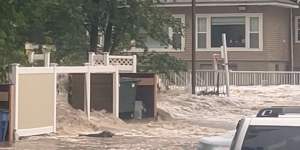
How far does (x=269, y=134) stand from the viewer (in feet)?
→ 17.6

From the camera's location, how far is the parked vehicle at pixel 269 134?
536cm

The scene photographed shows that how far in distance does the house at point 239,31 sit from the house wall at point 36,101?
20.7 m

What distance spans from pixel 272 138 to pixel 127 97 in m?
14.5

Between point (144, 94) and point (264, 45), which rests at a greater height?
point (264, 45)

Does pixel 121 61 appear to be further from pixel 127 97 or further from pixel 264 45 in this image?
pixel 264 45

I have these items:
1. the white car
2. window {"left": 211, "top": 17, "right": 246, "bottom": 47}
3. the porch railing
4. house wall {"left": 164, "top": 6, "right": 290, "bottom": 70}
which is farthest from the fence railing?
the white car

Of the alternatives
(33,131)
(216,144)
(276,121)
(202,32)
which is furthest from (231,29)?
(276,121)

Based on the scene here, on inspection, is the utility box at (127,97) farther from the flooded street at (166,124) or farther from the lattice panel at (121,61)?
the lattice panel at (121,61)

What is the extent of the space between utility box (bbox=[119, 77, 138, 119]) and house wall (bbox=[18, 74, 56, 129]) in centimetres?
369

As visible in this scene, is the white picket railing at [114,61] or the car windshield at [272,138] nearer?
the car windshield at [272,138]

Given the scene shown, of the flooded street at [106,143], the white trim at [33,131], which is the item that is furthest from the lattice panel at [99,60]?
the flooded street at [106,143]

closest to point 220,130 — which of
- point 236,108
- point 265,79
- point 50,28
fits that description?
point 236,108

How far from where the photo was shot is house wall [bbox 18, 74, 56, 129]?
15148mm

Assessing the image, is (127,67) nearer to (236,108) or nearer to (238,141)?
(236,108)
